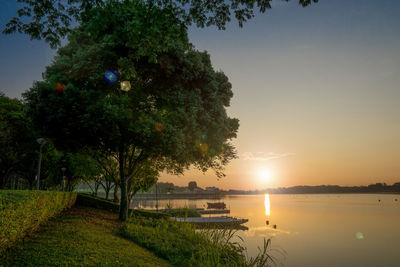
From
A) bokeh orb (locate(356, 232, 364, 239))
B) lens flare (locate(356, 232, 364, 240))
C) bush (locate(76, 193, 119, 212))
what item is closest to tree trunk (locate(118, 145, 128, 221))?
bush (locate(76, 193, 119, 212))

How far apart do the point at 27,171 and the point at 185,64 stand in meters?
34.3

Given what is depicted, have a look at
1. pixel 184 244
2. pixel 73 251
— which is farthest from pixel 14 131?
pixel 184 244

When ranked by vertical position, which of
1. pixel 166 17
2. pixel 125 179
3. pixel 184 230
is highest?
pixel 166 17

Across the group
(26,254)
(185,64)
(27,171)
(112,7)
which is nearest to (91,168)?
(27,171)

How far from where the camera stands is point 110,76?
14648 mm

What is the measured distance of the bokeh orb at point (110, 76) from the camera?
14.5 meters

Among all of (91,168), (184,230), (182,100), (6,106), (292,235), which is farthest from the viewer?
(292,235)

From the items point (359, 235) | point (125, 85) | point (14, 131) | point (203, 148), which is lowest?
point (359, 235)

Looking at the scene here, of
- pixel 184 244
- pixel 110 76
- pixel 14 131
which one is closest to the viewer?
pixel 184 244

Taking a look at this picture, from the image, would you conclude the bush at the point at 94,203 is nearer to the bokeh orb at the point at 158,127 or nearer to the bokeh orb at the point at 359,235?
the bokeh orb at the point at 158,127

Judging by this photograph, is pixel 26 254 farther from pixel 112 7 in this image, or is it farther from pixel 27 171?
pixel 27 171

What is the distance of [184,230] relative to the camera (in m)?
12.4

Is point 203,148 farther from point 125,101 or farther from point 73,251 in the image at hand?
point 73,251

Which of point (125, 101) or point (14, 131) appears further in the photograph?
point (14, 131)
